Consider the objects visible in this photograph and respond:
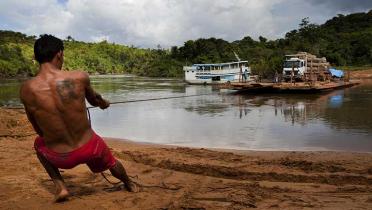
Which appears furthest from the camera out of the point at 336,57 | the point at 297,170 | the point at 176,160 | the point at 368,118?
the point at 336,57

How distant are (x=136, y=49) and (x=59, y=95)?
15539 cm

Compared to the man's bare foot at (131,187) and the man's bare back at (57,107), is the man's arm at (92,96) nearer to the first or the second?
the man's bare back at (57,107)

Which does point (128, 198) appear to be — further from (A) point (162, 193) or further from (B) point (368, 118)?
(B) point (368, 118)

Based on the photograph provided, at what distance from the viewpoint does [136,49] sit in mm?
157125

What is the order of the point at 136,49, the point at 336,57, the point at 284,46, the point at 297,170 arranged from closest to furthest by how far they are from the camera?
the point at 297,170
the point at 336,57
the point at 284,46
the point at 136,49

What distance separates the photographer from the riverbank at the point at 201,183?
426 centimetres

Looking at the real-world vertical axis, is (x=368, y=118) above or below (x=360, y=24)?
below

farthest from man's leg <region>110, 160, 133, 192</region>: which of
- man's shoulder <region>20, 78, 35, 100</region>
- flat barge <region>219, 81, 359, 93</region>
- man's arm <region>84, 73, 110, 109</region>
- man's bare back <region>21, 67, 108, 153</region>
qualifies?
flat barge <region>219, 81, 359, 93</region>

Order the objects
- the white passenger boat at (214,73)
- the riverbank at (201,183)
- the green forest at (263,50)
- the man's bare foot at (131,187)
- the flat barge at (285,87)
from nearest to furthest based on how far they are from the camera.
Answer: the riverbank at (201,183) < the man's bare foot at (131,187) < the flat barge at (285,87) < the white passenger boat at (214,73) < the green forest at (263,50)

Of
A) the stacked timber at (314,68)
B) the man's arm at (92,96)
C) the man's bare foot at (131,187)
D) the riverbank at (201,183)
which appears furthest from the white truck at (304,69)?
the man's arm at (92,96)

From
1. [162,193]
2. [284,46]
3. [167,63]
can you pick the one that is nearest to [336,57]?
[284,46]

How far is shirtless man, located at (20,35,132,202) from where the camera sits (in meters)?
4.02

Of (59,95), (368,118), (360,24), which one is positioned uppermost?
(360,24)

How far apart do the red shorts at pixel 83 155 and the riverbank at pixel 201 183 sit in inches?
14.9
